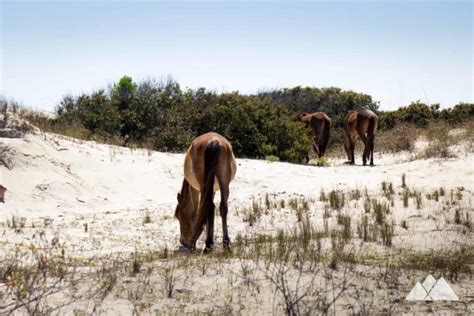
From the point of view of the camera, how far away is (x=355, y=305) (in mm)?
5855

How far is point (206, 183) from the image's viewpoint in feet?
28.3

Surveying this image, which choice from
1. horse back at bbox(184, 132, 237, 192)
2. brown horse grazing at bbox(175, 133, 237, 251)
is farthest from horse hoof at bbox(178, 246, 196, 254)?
horse back at bbox(184, 132, 237, 192)

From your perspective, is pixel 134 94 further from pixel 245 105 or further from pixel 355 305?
pixel 355 305

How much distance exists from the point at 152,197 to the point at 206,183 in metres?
6.19

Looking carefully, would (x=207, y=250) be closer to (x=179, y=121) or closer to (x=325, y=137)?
(x=179, y=121)

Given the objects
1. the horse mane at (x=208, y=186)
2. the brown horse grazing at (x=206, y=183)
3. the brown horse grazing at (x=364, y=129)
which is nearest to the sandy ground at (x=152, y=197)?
the brown horse grazing at (x=206, y=183)

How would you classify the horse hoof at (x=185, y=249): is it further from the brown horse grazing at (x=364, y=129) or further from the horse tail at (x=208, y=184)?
the brown horse grazing at (x=364, y=129)

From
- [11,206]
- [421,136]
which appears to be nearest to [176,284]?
[11,206]

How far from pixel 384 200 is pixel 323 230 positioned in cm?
310

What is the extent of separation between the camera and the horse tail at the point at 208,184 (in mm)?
8594

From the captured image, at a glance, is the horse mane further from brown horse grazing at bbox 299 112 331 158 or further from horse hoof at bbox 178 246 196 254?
brown horse grazing at bbox 299 112 331 158

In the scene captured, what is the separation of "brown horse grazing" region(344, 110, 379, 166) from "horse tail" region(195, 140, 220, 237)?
528 inches

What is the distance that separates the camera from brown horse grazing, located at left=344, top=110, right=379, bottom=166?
71.1 feet

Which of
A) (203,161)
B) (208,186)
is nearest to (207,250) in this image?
(208,186)
